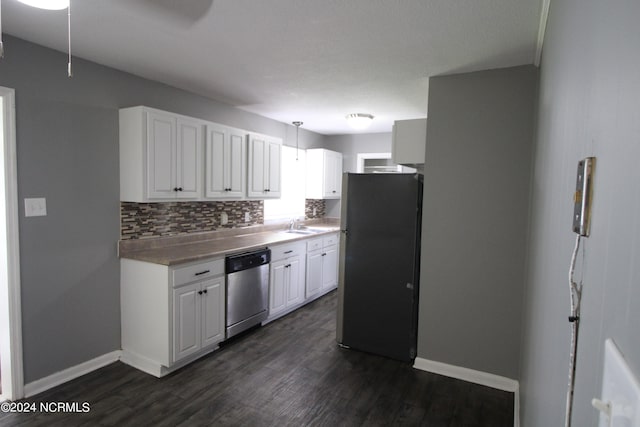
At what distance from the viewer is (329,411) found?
8.06ft

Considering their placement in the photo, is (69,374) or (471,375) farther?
(471,375)

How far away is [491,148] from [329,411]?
222cm

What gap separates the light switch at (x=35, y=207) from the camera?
2498mm

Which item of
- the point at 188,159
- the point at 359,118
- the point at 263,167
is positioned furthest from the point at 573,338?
the point at 359,118

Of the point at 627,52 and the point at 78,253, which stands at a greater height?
the point at 627,52

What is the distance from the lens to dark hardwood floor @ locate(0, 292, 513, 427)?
2350 mm

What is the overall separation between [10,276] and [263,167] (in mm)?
2525

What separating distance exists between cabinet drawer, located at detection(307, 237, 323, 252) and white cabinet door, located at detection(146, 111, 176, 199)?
184 cm

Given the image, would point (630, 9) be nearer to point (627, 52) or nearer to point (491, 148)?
point (627, 52)

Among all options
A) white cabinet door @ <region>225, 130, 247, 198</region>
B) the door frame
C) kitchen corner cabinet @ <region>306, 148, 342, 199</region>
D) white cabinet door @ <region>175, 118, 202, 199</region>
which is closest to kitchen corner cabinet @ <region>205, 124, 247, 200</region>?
white cabinet door @ <region>225, 130, 247, 198</region>

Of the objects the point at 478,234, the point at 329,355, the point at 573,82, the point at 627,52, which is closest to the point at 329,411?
the point at 329,355

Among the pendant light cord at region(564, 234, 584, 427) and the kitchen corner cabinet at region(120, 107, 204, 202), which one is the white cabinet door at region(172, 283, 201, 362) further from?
the pendant light cord at region(564, 234, 584, 427)

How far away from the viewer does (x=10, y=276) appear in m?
2.45

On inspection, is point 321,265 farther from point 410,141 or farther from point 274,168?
point 410,141
